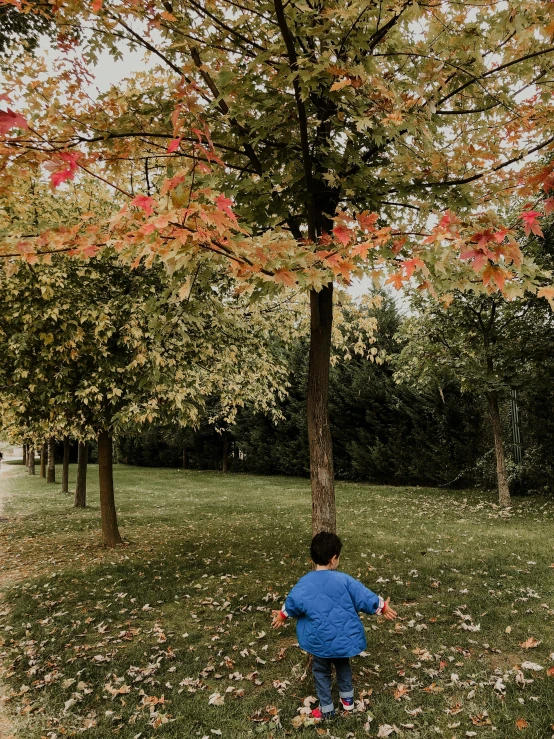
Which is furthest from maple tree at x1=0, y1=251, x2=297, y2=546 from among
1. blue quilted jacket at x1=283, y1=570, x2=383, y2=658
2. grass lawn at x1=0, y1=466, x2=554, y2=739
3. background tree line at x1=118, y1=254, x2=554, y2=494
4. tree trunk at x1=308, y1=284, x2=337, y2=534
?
blue quilted jacket at x1=283, y1=570, x2=383, y2=658

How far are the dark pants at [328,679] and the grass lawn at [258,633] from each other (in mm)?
139

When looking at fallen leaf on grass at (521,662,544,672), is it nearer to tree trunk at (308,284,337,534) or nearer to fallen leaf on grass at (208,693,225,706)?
tree trunk at (308,284,337,534)

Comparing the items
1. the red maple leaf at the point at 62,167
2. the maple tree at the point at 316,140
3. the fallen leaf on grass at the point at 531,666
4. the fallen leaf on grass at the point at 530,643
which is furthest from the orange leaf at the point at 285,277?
the fallen leaf on grass at the point at 530,643

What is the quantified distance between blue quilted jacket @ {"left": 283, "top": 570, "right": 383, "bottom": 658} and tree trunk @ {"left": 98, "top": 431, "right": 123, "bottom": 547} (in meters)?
6.84

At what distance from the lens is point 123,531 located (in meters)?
11.6

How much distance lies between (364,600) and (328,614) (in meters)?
0.27

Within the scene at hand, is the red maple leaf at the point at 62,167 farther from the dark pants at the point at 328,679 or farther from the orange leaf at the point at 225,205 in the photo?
the dark pants at the point at 328,679

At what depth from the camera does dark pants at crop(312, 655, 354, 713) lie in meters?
3.60

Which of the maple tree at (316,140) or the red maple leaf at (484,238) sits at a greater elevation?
the maple tree at (316,140)

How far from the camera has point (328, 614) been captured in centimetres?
346

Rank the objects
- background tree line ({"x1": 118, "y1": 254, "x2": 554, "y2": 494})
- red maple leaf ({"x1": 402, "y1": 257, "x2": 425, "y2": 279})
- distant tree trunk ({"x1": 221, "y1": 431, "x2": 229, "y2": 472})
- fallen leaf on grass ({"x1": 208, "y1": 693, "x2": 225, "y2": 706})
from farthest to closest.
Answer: distant tree trunk ({"x1": 221, "y1": 431, "x2": 229, "y2": 472}) → background tree line ({"x1": 118, "y1": 254, "x2": 554, "y2": 494}) → fallen leaf on grass ({"x1": 208, "y1": 693, "x2": 225, "y2": 706}) → red maple leaf ({"x1": 402, "y1": 257, "x2": 425, "y2": 279})

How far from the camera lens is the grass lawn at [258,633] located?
3.69 metres

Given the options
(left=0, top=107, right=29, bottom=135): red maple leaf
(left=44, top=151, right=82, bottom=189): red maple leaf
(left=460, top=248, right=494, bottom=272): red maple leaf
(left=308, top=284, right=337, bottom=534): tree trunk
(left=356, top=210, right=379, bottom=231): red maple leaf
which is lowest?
(left=308, top=284, right=337, bottom=534): tree trunk

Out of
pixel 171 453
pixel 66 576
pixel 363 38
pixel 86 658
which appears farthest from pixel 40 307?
pixel 171 453
